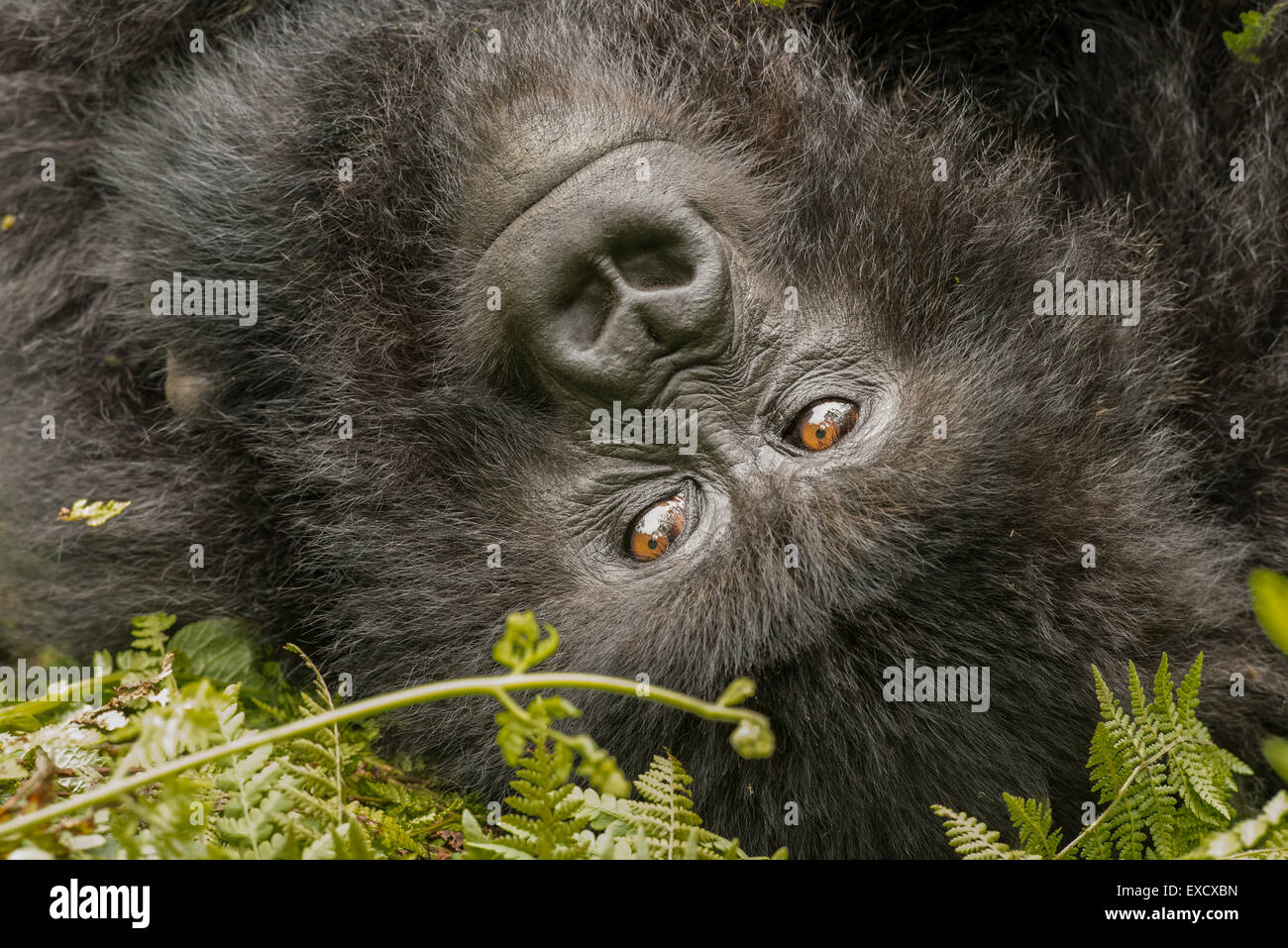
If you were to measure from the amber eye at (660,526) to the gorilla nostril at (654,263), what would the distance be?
0.46 metres

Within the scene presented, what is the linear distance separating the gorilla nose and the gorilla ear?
1004mm

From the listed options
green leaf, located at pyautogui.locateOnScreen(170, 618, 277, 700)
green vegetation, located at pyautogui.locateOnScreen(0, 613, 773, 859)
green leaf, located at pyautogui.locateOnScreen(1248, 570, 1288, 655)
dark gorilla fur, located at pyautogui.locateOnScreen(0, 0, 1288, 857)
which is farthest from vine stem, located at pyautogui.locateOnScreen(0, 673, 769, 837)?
green leaf, located at pyautogui.locateOnScreen(170, 618, 277, 700)

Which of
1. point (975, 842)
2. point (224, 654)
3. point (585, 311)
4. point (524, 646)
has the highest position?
point (585, 311)

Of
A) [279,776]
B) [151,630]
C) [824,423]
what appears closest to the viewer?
[279,776]

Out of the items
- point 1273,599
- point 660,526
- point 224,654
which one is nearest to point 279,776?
point 660,526

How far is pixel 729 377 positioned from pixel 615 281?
1.06ft

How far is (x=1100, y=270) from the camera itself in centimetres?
281

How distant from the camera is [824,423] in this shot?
2482 millimetres

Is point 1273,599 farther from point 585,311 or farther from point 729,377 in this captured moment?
point 585,311

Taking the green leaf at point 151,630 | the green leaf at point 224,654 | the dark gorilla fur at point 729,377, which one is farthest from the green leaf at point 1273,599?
the green leaf at point 151,630
